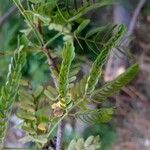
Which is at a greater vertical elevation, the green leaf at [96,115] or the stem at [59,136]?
the green leaf at [96,115]

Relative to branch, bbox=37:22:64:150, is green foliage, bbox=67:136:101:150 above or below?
below

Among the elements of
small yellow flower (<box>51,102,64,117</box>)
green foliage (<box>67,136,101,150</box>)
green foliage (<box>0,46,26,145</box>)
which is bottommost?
green foliage (<box>67,136,101,150</box>)

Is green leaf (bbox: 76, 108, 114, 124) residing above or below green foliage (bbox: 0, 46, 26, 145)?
below

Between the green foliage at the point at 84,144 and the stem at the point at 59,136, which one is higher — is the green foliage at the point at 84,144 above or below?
below

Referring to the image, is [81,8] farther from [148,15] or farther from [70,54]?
[148,15]

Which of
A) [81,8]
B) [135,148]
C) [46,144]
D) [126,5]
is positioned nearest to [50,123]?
[46,144]

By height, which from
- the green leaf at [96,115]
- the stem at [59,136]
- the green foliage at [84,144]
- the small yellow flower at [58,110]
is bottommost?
the green foliage at [84,144]

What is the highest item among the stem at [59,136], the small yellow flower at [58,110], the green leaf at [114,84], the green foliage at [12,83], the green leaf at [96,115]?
the green foliage at [12,83]

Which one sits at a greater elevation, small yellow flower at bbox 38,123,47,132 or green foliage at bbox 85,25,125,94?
green foliage at bbox 85,25,125,94

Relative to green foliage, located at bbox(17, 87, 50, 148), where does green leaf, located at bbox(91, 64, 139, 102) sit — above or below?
above

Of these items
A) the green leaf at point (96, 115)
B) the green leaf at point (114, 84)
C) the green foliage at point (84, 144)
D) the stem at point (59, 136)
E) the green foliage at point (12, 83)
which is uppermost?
the green foliage at point (12, 83)

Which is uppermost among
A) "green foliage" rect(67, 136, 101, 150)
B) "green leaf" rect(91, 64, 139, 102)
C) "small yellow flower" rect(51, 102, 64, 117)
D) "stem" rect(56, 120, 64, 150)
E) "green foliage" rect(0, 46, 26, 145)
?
"green foliage" rect(0, 46, 26, 145)

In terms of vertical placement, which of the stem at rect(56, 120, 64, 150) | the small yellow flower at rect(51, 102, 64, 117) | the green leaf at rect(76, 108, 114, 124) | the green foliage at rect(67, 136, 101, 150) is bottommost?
the green foliage at rect(67, 136, 101, 150)
